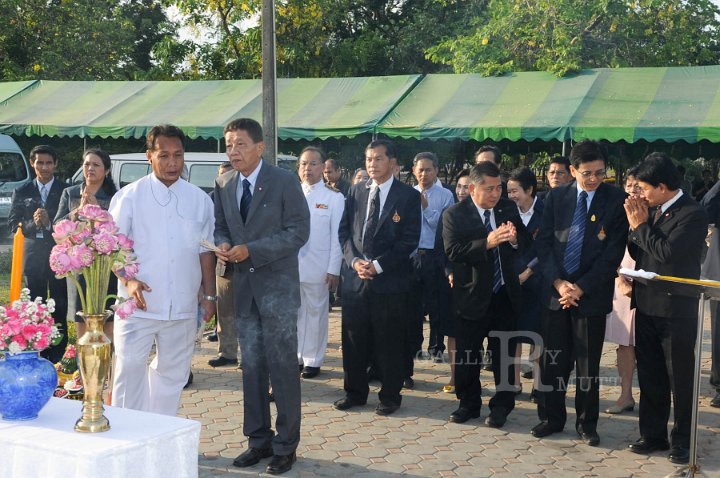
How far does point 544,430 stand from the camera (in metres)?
6.10

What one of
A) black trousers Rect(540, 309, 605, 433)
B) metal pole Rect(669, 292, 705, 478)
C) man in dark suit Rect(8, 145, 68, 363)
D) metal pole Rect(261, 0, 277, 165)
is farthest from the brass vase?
Answer: metal pole Rect(261, 0, 277, 165)

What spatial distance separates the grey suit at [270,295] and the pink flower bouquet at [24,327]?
1.79m

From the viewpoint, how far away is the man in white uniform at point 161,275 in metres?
5.01

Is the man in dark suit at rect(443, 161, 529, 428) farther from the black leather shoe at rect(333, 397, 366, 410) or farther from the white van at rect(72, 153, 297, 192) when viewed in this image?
the white van at rect(72, 153, 297, 192)

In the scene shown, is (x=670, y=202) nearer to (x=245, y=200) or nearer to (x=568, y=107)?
(x=245, y=200)

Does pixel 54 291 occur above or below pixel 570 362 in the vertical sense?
above

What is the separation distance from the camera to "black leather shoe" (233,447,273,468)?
5.30 m

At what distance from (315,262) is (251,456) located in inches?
104

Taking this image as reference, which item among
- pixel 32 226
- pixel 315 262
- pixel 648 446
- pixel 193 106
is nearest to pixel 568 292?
pixel 648 446

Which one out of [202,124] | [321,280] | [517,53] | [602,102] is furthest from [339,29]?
[321,280]

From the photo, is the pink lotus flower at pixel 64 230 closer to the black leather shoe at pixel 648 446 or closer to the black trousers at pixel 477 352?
the black trousers at pixel 477 352

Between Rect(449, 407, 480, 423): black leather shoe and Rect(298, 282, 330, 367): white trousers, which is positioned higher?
Rect(298, 282, 330, 367): white trousers

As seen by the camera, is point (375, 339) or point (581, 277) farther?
point (375, 339)

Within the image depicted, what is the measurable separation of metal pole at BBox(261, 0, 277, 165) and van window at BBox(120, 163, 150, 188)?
3.40m
